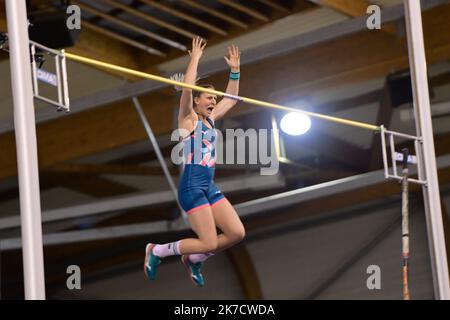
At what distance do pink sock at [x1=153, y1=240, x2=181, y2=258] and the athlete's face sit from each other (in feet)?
2.83

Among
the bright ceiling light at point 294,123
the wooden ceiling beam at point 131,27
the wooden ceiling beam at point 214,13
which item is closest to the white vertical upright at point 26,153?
the wooden ceiling beam at point 131,27

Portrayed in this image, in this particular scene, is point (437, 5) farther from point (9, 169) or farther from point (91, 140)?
point (9, 169)

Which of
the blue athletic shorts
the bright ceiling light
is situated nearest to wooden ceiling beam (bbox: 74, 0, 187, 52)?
the bright ceiling light

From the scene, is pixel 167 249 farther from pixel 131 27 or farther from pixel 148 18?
pixel 131 27

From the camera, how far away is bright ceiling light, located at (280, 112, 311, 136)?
42.6 ft

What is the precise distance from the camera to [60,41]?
34.3 feet

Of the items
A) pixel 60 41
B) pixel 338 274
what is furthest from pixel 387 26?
pixel 338 274

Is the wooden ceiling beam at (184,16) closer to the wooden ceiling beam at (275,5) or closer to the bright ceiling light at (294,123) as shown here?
the wooden ceiling beam at (275,5)

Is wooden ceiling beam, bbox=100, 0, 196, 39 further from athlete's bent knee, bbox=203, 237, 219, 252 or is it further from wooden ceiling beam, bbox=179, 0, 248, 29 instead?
athlete's bent knee, bbox=203, 237, 219, 252

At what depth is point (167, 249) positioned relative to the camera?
778 centimetres

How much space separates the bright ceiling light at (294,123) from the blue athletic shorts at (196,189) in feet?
17.3

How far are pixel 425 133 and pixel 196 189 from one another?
1946 millimetres

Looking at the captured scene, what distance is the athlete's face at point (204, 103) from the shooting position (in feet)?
25.9

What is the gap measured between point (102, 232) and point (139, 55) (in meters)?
2.44
